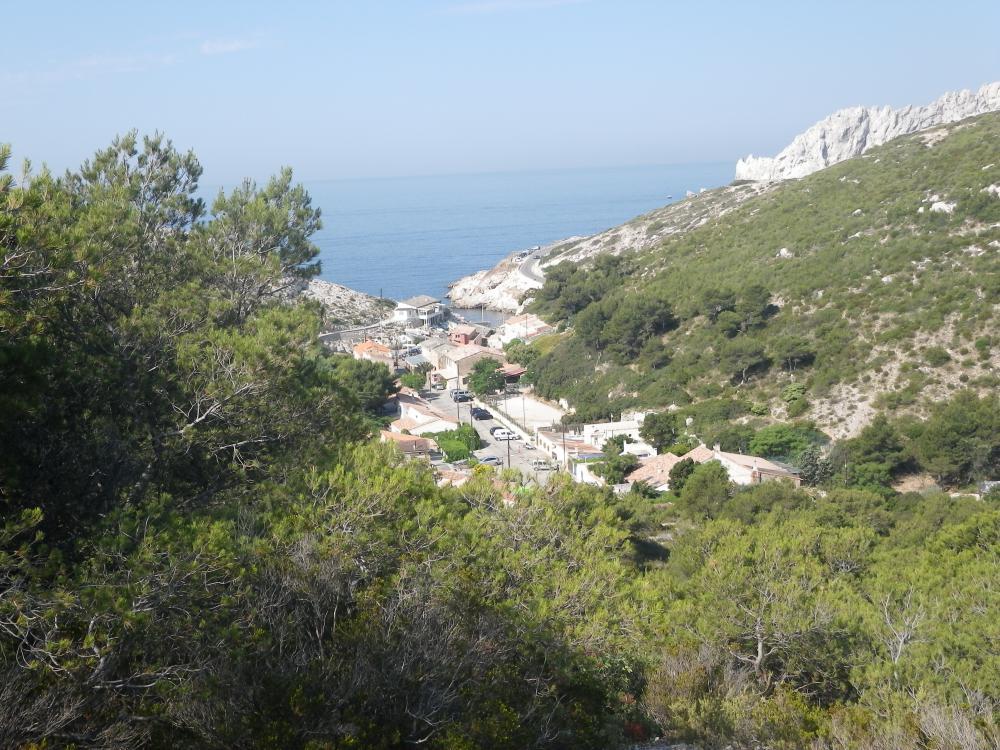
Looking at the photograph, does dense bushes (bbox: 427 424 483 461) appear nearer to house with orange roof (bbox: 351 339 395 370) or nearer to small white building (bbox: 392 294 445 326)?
house with orange roof (bbox: 351 339 395 370)

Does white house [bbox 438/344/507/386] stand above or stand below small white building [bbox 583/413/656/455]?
below

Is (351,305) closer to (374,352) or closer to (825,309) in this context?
(374,352)

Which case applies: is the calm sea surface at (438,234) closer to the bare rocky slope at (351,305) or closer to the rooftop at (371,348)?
the bare rocky slope at (351,305)

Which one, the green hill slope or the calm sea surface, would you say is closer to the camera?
the green hill slope

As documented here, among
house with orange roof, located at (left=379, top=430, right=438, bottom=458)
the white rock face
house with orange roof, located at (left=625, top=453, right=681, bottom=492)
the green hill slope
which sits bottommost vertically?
house with orange roof, located at (left=379, top=430, right=438, bottom=458)

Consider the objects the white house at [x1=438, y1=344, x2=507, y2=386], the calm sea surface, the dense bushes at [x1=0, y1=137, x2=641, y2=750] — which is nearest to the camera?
the dense bushes at [x1=0, y1=137, x2=641, y2=750]

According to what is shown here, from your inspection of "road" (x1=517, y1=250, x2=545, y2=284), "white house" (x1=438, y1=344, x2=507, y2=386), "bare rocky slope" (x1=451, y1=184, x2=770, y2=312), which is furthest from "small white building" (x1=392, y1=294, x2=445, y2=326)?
"white house" (x1=438, y1=344, x2=507, y2=386)

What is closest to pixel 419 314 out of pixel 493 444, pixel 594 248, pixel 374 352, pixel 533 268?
pixel 374 352
